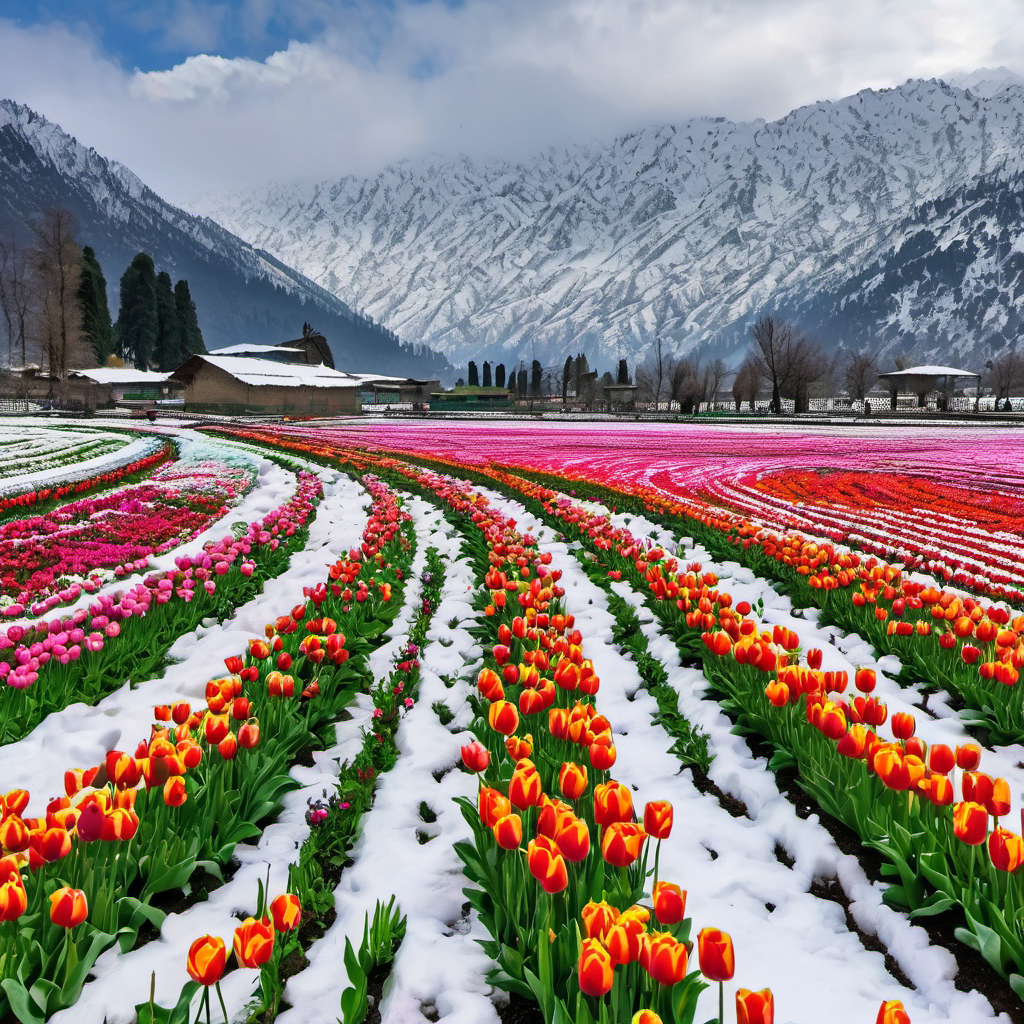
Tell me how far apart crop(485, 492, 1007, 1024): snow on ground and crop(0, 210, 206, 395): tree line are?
238ft

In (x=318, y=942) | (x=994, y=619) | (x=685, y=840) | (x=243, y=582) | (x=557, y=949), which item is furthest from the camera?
(x=243, y=582)

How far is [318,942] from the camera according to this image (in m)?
2.68

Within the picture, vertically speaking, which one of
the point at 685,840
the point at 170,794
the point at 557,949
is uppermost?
the point at 170,794

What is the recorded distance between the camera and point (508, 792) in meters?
2.99

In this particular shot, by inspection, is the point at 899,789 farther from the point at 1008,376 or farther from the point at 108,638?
the point at 1008,376

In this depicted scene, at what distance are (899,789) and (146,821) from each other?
3136 millimetres

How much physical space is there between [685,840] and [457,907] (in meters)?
1.20

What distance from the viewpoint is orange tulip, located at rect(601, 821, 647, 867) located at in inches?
84.8

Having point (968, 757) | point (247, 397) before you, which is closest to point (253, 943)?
point (968, 757)

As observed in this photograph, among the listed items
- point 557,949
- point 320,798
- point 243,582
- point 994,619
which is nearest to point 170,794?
point 320,798

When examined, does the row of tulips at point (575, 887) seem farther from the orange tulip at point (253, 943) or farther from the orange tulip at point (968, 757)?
the orange tulip at point (968, 757)

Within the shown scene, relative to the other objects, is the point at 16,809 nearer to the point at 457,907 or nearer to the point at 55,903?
the point at 55,903

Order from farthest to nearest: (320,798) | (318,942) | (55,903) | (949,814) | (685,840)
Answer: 1. (320,798)
2. (685,840)
3. (949,814)
4. (318,942)
5. (55,903)

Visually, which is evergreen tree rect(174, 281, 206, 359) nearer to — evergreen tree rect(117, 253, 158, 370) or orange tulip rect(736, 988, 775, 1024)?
evergreen tree rect(117, 253, 158, 370)
